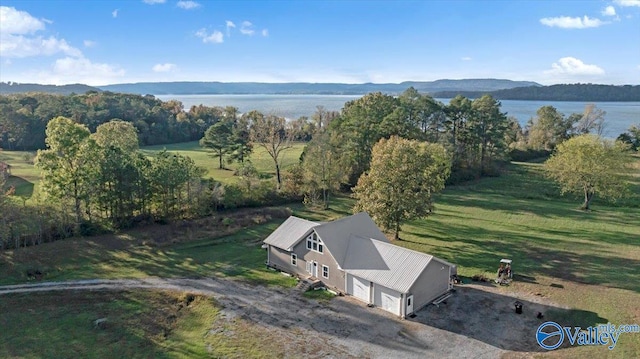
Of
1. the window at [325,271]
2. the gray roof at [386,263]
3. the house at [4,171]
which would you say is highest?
the house at [4,171]

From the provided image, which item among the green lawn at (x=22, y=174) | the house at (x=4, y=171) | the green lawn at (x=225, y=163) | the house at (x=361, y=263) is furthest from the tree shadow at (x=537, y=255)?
the green lawn at (x=22, y=174)

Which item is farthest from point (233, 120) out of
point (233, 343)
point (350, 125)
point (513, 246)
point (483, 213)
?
point (233, 343)

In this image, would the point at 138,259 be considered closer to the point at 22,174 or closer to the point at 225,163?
the point at 22,174

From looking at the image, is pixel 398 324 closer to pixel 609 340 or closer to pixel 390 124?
pixel 609 340

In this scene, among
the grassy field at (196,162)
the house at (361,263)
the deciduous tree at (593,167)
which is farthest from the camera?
the grassy field at (196,162)

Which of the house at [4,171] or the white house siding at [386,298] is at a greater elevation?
the house at [4,171]

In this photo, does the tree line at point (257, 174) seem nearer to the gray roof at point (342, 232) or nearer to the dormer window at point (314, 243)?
the gray roof at point (342, 232)

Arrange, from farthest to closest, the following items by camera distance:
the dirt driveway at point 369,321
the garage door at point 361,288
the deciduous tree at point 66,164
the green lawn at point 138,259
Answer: the deciduous tree at point 66,164
the green lawn at point 138,259
the garage door at point 361,288
the dirt driveway at point 369,321
